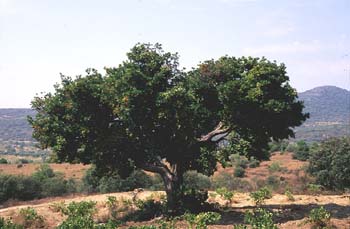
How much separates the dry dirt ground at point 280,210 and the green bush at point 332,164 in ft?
32.1

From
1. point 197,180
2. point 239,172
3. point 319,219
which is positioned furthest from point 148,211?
point 239,172

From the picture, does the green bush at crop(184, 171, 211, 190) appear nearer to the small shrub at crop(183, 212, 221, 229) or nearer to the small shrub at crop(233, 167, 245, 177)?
the small shrub at crop(183, 212, 221, 229)

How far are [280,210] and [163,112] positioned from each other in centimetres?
772

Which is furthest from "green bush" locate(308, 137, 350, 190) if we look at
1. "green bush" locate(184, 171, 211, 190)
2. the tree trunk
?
the tree trunk

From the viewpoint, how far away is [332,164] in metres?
36.7

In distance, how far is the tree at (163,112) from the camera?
18.9 metres

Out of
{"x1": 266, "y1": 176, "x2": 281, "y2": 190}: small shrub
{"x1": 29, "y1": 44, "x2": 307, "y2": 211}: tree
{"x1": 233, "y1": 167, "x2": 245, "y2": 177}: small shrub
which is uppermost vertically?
{"x1": 29, "y1": 44, "x2": 307, "y2": 211}: tree

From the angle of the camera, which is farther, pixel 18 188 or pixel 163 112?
pixel 18 188

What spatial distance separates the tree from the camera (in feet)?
62.1

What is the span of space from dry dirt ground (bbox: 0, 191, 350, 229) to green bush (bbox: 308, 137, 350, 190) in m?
9.80

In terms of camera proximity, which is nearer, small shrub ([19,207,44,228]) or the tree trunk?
the tree trunk

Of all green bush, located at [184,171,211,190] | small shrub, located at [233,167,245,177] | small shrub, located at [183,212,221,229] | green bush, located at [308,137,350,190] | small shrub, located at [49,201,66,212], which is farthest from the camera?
small shrub, located at [233,167,245,177]

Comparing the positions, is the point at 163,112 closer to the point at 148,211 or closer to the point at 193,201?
the point at 193,201

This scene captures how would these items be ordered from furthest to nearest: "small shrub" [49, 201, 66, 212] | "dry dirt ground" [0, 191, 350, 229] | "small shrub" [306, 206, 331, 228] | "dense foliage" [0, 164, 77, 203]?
"dense foliage" [0, 164, 77, 203], "small shrub" [49, 201, 66, 212], "dry dirt ground" [0, 191, 350, 229], "small shrub" [306, 206, 331, 228]
